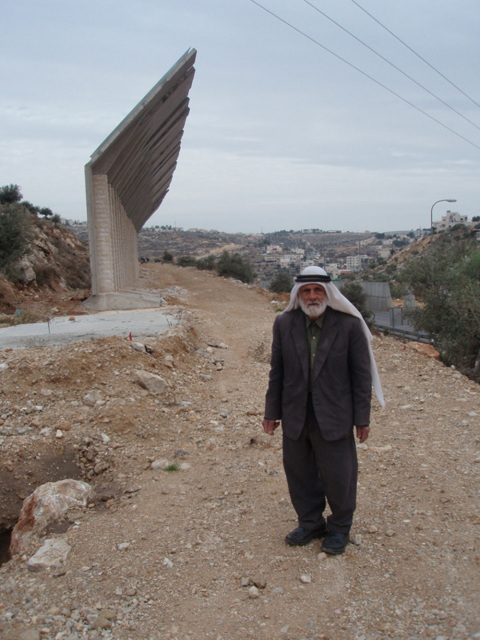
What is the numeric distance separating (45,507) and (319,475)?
7.22 feet

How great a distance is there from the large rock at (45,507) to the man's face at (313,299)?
2.57 meters

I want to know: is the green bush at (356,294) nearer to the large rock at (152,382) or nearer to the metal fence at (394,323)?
the metal fence at (394,323)

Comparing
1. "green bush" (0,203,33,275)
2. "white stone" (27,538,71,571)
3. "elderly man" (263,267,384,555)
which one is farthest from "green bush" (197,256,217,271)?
"elderly man" (263,267,384,555)

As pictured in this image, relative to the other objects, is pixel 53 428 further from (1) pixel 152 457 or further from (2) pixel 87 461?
(1) pixel 152 457

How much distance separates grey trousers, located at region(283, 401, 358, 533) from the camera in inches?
129

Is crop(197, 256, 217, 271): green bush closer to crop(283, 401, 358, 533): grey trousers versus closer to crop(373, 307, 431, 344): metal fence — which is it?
crop(373, 307, 431, 344): metal fence

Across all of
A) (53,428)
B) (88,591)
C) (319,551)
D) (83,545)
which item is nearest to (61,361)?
(53,428)

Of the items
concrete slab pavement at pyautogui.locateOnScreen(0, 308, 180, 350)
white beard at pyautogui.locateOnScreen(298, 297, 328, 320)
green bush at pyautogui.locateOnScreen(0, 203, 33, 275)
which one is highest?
green bush at pyautogui.locateOnScreen(0, 203, 33, 275)

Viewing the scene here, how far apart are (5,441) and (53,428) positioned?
477 mm

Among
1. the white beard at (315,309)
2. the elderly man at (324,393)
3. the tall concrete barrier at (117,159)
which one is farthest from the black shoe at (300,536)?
the tall concrete barrier at (117,159)

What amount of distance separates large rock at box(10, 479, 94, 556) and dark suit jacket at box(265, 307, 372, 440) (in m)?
2.08

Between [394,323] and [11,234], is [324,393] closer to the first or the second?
[11,234]

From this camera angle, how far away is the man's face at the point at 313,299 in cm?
325

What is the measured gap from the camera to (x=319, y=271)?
3287mm
